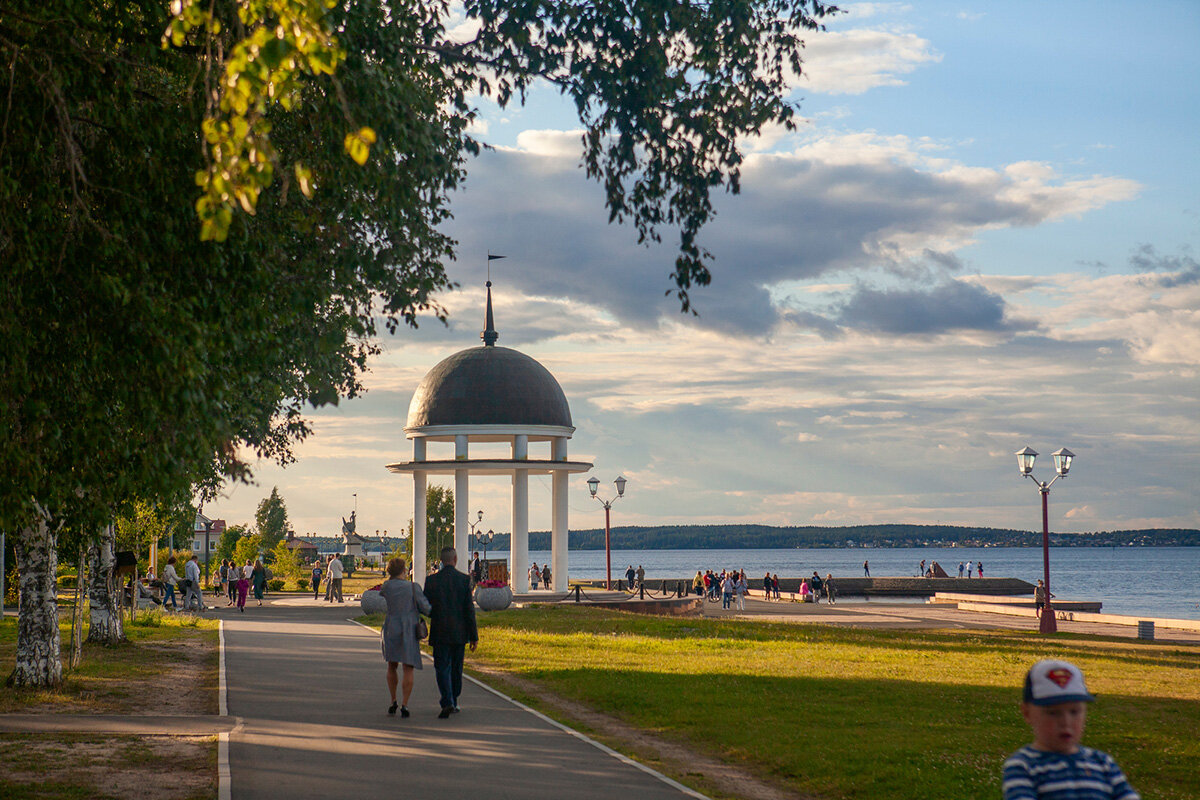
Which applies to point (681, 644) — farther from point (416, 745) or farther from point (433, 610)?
point (416, 745)

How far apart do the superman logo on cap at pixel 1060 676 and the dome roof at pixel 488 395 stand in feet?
123

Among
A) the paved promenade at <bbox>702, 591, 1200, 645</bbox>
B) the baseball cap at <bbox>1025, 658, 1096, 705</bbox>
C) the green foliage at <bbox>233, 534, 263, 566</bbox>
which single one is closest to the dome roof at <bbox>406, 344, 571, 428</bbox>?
the paved promenade at <bbox>702, 591, 1200, 645</bbox>

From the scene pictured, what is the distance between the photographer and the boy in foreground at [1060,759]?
160 inches

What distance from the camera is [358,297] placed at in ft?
46.3

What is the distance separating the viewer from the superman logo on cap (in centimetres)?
410

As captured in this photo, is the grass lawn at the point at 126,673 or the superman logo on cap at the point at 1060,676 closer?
the superman logo on cap at the point at 1060,676

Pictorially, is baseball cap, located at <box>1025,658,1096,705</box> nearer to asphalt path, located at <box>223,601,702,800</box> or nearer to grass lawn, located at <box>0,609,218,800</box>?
asphalt path, located at <box>223,601,702,800</box>

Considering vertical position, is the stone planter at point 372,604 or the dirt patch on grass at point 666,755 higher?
the dirt patch on grass at point 666,755

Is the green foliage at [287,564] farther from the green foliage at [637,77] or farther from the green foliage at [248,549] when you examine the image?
the green foliage at [637,77]

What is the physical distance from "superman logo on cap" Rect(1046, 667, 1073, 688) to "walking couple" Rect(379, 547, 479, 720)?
9403 millimetres

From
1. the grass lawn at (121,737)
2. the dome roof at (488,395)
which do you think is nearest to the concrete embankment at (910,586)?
the dome roof at (488,395)

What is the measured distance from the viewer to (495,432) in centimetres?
4141

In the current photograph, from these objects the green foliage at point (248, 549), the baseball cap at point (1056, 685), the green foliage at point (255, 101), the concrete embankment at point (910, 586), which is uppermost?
the green foliage at point (255, 101)

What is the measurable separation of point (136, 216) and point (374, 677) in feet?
35.6
